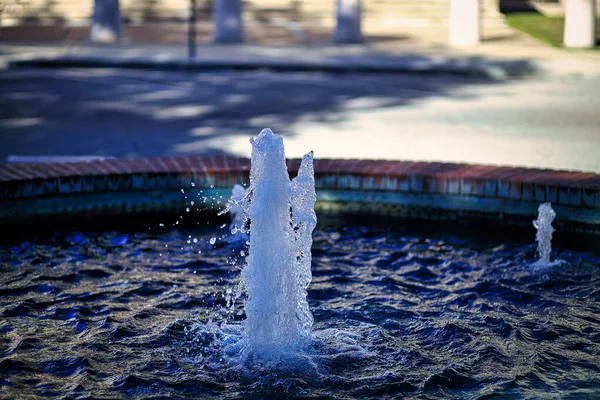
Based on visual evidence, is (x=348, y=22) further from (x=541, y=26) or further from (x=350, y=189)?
(x=350, y=189)

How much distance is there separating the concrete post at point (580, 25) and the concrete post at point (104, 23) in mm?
9029

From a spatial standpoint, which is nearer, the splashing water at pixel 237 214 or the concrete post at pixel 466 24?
the splashing water at pixel 237 214

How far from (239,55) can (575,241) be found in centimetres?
1192

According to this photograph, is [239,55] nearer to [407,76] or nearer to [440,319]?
[407,76]

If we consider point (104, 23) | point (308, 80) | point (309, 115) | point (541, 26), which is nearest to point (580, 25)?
point (541, 26)

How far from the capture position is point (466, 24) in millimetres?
20141

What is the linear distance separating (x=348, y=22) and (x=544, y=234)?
47.1ft

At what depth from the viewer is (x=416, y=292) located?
6.12 metres

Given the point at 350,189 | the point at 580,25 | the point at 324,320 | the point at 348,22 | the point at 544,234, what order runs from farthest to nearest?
the point at 348,22
the point at 580,25
the point at 350,189
the point at 544,234
the point at 324,320

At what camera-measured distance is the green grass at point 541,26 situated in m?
21.1

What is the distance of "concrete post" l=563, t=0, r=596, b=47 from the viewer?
62.8 feet

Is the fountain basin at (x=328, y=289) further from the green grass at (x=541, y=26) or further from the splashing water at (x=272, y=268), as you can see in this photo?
the green grass at (x=541, y=26)

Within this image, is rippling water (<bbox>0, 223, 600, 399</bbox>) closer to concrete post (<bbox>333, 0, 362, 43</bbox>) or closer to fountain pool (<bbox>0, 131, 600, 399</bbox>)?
fountain pool (<bbox>0, 131, 600, 399</bbox>)

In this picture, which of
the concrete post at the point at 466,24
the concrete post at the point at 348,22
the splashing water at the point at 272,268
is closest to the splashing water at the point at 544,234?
the splashing water at the point at 272,268
